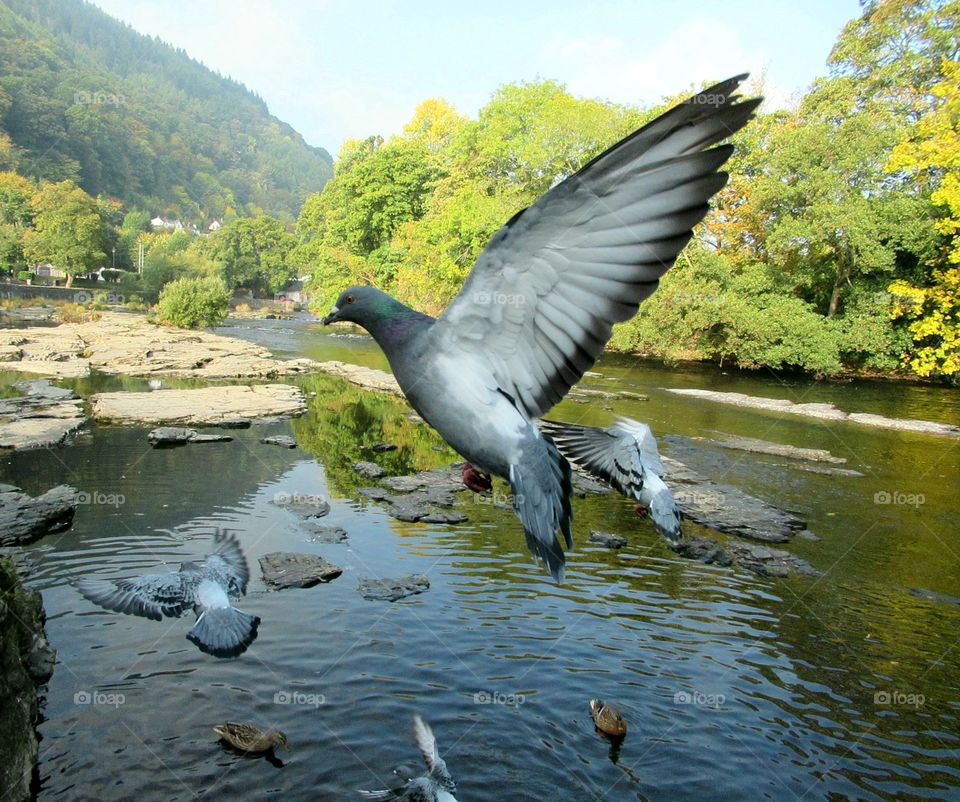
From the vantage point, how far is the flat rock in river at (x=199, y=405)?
1484 centimetres

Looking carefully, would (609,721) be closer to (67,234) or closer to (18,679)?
(18,679)

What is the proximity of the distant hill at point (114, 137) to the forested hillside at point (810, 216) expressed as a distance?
58.5 ft

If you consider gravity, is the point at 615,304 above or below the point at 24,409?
above

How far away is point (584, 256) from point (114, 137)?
408ft

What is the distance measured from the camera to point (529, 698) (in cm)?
565

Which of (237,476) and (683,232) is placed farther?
(237,476)

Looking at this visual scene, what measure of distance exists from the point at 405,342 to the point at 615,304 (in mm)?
696

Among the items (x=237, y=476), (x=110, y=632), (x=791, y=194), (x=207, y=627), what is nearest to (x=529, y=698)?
(x=207, y=627)

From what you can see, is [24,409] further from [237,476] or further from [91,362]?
[91,362]

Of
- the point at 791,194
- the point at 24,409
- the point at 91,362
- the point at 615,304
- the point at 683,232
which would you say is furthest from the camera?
the point at 791,194

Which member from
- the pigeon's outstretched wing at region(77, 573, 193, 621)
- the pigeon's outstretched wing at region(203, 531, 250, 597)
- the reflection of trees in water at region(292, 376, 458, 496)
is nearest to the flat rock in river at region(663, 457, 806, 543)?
the reflection of trees in water at region(292, 376, 458, 496)

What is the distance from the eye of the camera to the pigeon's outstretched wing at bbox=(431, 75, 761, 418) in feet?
5.81

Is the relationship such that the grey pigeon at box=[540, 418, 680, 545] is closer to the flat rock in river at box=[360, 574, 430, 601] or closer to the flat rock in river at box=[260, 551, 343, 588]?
the flat rock in river at box=[360, 574, 430, 601]

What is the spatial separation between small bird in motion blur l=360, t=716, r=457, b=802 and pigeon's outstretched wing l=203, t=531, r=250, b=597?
7.51 feet
